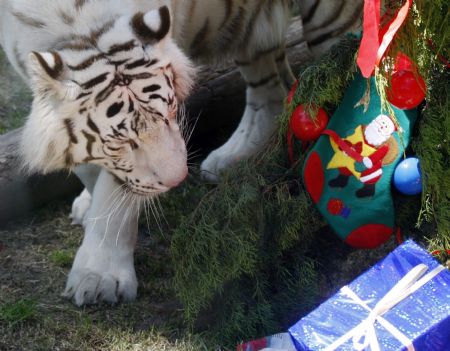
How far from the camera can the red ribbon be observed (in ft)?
5.32

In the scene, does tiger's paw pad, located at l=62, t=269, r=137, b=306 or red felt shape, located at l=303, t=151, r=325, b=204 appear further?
tiger's paw pad, located at l=62, t=269, r=137, b=306

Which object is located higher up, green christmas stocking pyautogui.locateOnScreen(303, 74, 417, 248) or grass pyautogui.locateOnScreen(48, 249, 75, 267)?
green christmas stocking pyautogui.locateOnScreen(303, 74, 417, 248)

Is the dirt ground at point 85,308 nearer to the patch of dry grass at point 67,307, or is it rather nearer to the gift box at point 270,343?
the patch of dry grass at point 67,307

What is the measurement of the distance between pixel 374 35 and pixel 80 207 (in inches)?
60.5

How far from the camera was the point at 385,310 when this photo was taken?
1670 mm

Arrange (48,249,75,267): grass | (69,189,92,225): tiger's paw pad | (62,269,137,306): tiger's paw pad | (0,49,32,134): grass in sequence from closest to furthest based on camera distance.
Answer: (62,269,137,306): tiger's paw pad < (48,249,75,267): grass < (69,189,92,225): tiger's paw pad < (0,49,32,134): grass

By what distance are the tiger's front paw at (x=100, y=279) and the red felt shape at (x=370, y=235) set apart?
0.76 metres

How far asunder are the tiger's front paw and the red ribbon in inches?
43.7

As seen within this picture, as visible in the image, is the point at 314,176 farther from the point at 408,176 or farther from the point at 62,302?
the point at 62,302

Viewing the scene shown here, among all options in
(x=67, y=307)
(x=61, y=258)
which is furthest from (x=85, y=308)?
(x=61, y=258)

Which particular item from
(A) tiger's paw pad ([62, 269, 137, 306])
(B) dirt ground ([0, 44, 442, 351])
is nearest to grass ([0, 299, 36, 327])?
(B) dirt ground ([0, 44, 442, 351])

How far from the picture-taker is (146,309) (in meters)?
2.35

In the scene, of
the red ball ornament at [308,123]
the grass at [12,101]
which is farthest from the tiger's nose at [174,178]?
the grass at [12,101]

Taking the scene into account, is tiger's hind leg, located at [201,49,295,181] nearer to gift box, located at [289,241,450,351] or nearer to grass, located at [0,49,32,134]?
grass, located at [0,49,32,134]
